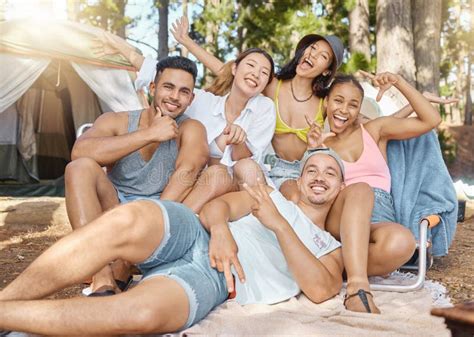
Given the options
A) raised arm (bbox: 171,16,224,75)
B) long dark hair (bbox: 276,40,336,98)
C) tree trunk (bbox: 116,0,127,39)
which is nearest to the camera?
long dark hair (bbox: 276,40,336,98)

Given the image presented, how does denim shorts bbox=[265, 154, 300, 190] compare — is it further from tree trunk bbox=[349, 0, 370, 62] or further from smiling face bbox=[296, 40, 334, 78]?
tree trunk bbox=[349, 0, 370, 62]

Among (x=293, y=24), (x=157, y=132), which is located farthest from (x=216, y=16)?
(x=157, y=132)

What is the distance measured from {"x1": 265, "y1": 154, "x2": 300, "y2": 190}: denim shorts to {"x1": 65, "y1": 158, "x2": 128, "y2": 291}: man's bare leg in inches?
33.1

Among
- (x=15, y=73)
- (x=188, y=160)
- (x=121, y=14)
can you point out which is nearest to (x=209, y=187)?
(x=188, y=160)

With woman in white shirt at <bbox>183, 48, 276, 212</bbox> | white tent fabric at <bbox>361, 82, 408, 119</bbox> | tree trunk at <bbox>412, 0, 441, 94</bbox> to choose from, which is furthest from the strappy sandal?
tree trunk at <bbox>412, 0, 441, 94</bbox>

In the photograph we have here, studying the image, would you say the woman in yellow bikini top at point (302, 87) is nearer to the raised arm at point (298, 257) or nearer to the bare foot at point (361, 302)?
the raised arm at point (298, 257)

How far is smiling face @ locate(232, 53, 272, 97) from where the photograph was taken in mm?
3014

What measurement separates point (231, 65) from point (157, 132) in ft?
2.72

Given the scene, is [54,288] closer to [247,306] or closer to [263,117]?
[247,306]

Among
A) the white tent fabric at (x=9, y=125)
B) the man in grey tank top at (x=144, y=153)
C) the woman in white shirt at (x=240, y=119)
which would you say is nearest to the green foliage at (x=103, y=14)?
the white tent fabric at (x=9, y=125)

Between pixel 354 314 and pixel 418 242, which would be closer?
pixel 354 314

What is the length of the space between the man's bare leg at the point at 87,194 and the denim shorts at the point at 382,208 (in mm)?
1288

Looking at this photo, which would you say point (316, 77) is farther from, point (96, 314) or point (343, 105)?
point (96, 314)

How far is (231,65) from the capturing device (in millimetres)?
3225
